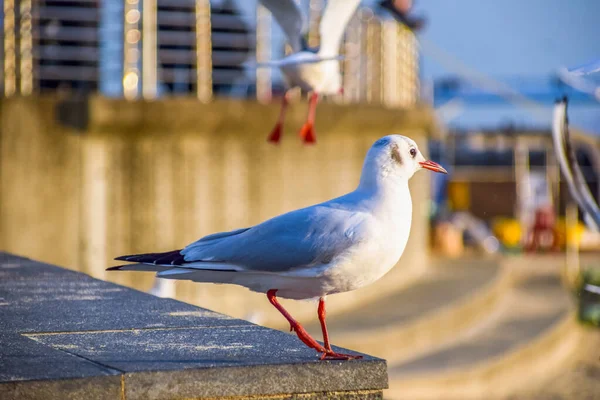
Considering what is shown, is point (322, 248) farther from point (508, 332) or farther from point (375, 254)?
point (508, 332)

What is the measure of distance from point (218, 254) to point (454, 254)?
1435 centimetres

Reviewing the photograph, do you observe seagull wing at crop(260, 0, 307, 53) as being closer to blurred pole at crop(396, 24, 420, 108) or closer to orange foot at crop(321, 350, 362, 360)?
orange foot at crop(321, 350, 362, 360)

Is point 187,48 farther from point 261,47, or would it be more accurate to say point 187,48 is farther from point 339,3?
point 339,3

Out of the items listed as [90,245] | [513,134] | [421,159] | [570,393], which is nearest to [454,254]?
[570,393]

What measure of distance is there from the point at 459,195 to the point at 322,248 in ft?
98.5

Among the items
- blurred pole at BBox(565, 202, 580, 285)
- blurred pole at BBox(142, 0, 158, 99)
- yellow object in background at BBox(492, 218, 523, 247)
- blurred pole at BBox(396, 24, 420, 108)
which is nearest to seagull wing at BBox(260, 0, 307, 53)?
blurred pole at BBox(142, 0, 158, 99)

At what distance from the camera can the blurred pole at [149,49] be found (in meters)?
10.5

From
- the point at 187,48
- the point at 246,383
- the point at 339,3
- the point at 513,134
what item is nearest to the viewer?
the point at 246,383

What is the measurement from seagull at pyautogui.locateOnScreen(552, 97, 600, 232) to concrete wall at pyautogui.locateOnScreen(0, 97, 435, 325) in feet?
16.6

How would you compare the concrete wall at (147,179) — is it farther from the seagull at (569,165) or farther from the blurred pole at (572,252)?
the blurred pole at (572,252)

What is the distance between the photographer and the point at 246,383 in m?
3.09

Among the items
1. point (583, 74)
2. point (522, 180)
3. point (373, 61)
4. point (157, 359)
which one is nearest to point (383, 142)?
point (157, 359)

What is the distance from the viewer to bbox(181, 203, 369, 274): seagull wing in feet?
11.5

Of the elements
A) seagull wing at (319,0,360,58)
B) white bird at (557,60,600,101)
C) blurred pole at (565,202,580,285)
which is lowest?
blurred pole at (565,202,580,285)
